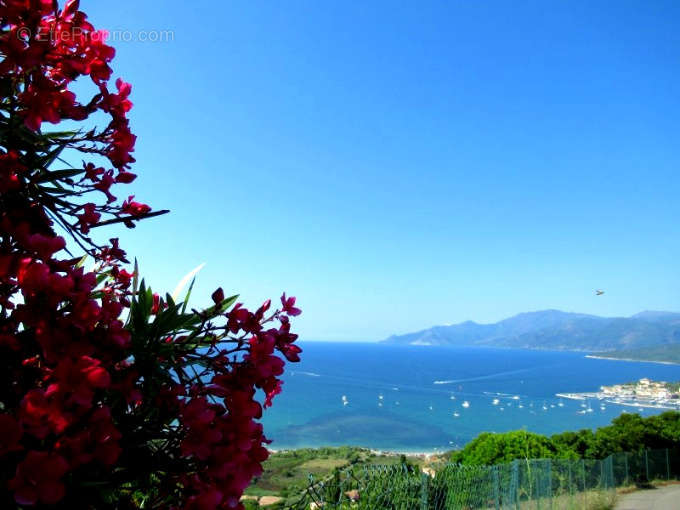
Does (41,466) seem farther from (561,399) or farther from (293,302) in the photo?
(561,399)

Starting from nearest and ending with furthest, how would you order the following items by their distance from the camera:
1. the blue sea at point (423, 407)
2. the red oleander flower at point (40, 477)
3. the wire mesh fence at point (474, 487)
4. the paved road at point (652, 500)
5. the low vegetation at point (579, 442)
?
1. the red oleander flower at point (40, 477)
2. the wire mesh fence at point (474, 487)
3. the paved road at point (652, 500)
4. the low vegetation at point (579, 442)
5. the blue sea at point (423, 407)

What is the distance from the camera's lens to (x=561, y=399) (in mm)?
83125

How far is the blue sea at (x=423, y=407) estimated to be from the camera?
54188 mm

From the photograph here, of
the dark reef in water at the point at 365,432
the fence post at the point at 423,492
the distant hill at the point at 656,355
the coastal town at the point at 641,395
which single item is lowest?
the distant hill at the point at 656,355

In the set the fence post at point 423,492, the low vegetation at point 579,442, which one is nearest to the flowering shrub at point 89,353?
the fence post at point 423,492

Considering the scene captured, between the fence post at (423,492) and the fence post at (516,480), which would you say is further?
the fence post at (516,480)

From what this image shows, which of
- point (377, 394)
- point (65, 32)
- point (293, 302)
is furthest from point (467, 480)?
point (377, 394)

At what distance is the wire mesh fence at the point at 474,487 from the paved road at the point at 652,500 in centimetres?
36

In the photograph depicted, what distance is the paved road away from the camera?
10086mm

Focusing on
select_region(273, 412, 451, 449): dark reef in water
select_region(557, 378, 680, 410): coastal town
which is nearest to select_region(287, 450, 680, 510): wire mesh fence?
select_region(273, 412, 451, 449): dark reef in water

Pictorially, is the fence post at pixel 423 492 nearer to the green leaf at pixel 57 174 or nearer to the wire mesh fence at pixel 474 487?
the wire mesh fence at pixel 474 487

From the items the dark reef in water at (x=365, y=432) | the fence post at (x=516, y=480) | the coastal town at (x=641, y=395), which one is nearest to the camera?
the fence post at (x=516, y=480)

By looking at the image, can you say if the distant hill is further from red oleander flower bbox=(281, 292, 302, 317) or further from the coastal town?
red oleander flower bbox=(281, 292, 302, 317)

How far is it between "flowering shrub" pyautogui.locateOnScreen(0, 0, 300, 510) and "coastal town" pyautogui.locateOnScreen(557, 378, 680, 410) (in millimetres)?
87212
